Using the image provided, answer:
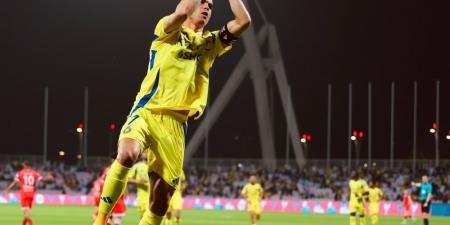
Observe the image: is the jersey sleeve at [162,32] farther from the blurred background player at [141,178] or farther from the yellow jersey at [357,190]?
the yellow jersey at [357,190]

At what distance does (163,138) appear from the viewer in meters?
8.77

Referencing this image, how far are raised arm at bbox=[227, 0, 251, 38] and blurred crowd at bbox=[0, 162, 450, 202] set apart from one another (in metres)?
43.6

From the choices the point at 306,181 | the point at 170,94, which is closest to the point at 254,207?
the point at 170,94

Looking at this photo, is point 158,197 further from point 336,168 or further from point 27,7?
point 27,7

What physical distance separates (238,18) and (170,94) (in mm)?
1048

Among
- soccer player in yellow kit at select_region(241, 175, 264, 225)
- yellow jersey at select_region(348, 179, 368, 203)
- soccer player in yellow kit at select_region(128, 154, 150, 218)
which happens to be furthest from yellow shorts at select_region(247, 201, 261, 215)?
soccer player in yellow kit at select_region(128, 154, 150, 218)

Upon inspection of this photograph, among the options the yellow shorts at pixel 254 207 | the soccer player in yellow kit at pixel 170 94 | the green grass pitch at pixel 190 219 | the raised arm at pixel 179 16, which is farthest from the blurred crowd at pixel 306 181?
the raised arm at pixel 179 16

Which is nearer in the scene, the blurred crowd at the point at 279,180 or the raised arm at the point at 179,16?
the raised arm at the point at 179,16

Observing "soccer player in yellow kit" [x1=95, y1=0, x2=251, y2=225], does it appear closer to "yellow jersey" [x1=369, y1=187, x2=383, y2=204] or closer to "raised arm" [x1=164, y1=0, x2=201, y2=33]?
"raised arm" [x1=164, y1=0, x2=201, y2=33]

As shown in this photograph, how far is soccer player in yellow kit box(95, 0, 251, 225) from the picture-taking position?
8734 mm

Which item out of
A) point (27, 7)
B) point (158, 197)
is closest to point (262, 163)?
point (27, 7)

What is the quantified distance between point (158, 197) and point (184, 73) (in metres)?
1.25

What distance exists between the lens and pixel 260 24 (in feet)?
221

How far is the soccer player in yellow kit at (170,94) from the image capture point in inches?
344
